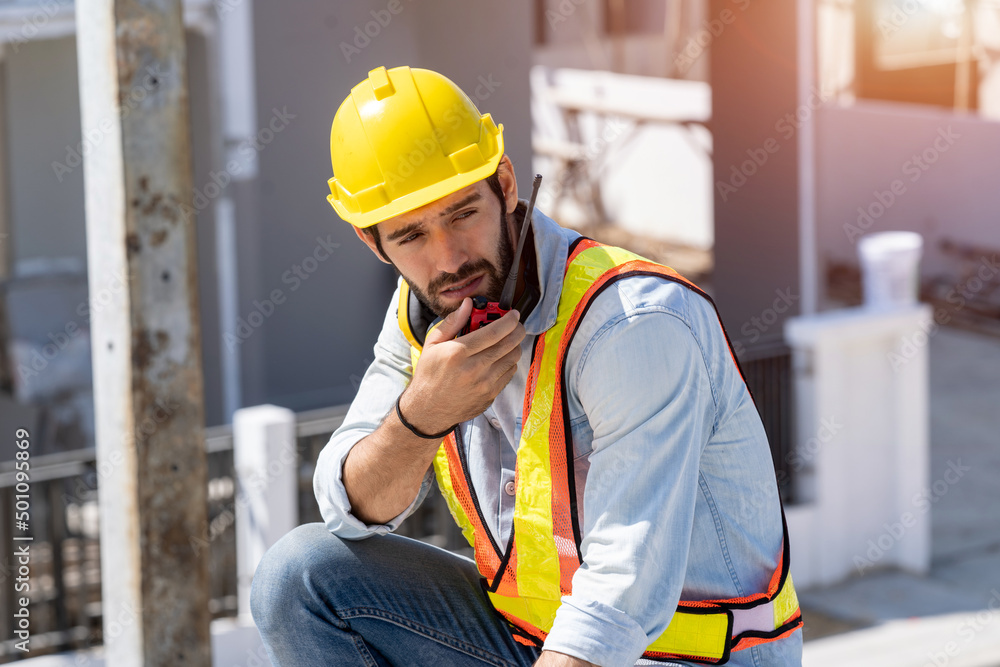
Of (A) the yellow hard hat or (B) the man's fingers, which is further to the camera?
(A) the yellow hard hat

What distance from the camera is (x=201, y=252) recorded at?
24.6ft

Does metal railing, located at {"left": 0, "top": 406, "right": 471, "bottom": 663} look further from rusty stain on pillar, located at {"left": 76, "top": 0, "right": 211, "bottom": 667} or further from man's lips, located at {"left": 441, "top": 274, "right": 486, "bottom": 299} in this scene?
man's lips, located at {"left": 441, "top": 274, "right": 486, "bottom": 299}

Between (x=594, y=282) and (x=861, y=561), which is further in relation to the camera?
(x=861, y=561)

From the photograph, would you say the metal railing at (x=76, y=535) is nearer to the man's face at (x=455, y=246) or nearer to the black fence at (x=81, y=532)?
the black fence at (x=81, y=532)

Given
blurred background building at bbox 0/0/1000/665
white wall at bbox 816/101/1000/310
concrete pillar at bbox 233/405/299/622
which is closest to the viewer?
concrete pillar at bbox 233/405/299/622

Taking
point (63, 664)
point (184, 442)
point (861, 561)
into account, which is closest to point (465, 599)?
point (184, 442)

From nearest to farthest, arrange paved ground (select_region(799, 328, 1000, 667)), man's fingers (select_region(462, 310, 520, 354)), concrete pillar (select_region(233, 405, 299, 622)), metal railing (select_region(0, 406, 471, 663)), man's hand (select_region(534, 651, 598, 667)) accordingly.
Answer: man's hand (select_region(534, 651, 598, 667)) < man's fingers (select_region(462, 310, 520, 354)) < metal railing (select_region(0, 406, 471, 663)) < concrete pillar (select_region(233, 405, 299, 622)) < paved ground (select_region(799, 328, 1000, 667))

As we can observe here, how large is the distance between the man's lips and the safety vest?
15cm

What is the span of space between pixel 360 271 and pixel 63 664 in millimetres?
3326

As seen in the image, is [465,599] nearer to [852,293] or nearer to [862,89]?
[852,293]

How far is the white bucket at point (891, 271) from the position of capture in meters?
6.92

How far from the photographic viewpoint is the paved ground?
593 centimetres

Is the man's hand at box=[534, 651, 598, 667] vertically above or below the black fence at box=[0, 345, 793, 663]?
above

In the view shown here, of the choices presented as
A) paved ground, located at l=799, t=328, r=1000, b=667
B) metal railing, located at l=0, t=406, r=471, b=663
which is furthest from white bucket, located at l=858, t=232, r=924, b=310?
metal railing, located at l=0, t=406, r=471, b=663
